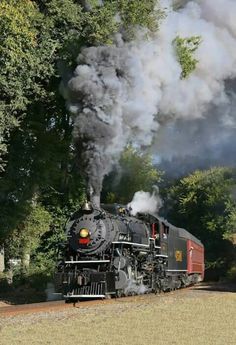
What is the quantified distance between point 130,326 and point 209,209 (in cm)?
2889

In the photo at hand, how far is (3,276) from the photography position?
22531mm

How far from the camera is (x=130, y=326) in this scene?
9.36 metres

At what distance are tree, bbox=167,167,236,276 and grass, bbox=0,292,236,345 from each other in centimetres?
2377

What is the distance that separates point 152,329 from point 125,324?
2.27ft

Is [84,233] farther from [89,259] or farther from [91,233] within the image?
[89,259]

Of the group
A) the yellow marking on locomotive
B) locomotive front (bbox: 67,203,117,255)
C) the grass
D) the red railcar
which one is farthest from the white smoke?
the grass

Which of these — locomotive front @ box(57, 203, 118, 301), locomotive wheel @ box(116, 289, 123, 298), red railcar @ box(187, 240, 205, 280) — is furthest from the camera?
red railcar @ box(187, 240, 205, 280)

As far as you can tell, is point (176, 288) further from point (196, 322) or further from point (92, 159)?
point (196, 322)

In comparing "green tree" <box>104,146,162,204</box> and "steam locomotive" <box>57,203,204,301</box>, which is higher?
"green tree" <box>104,146,162,204</box>

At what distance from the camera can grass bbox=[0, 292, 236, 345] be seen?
8078mm

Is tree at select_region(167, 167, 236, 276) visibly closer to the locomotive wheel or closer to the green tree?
the green tree

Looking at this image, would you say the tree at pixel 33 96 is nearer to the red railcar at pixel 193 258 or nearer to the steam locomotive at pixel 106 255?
the steam locomotive at pixel 106 255

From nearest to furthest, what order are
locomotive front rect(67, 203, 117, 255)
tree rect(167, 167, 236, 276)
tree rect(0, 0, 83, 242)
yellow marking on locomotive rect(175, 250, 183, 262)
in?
1. locomotive front rect(67, 203, 117, 255)
2. tree rect(0, 0, 83, 242)
3. yellow marking on locomotive rect(175, 250, 183, 262)
4. tree rect(167, 167, 236, 276)

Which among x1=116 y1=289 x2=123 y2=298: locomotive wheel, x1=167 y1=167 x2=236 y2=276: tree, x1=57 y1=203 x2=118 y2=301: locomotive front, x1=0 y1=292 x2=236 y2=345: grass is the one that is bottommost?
x1=0 y1=292 x2=236 y2=345: grass
